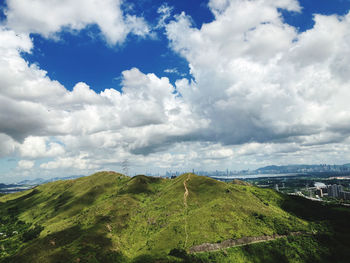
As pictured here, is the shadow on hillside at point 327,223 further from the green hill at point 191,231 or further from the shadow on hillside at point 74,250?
the shadow on hillside at point 74,250

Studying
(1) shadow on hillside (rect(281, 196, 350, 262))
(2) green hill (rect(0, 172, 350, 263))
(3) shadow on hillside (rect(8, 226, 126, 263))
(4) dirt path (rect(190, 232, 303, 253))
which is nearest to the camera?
(3) shadow on hillside (rect(8, 226, 126, 263))

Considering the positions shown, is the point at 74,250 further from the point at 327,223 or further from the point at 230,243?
the point at 327,223

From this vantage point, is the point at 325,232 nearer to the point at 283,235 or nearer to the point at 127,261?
the point at 283,235

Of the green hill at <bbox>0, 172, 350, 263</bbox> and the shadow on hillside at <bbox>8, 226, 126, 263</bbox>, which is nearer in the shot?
the shadow on hillside at <bbox>8, 226, 126, 263</bbox>

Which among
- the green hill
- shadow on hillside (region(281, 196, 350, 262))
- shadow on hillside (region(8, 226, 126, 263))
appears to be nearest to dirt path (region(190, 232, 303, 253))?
the green hill

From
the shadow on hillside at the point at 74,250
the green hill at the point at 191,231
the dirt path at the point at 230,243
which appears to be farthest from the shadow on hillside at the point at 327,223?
the shadow on hillside at the point at 74,250

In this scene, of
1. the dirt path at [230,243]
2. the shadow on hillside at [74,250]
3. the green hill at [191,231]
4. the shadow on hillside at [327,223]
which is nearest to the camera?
the shadow on hillside at [74,250]

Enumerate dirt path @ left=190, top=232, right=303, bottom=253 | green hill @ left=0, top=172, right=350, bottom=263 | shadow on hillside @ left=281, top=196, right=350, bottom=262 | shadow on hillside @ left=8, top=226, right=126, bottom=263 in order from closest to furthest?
1. shadow on hillside @ left=8, top=226, right=126, bottom=263
2. dirt path @ left=190, top=232, right=303, bottom=253
3. green hill @ left=0, top=172, right=350, bottom=263
4. shadow on hillside @ left=281, top=196, right=350, bottom=262

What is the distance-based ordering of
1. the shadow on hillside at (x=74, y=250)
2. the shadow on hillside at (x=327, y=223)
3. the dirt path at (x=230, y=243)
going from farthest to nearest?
the shadow on hillside at (x=327, y=223) → the dirt path at (x=230, y=243) → the shadow on hillside at (x=74, y=250)

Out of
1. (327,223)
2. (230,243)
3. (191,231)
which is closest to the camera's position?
(230,243)

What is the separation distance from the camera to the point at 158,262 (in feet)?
309

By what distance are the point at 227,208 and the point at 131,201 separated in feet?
239

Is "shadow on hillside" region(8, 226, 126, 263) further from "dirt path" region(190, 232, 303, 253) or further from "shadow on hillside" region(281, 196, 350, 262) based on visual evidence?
"shadow on hillside" region(281, 196, 350, 262)

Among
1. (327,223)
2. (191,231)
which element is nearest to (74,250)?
(191,231)
